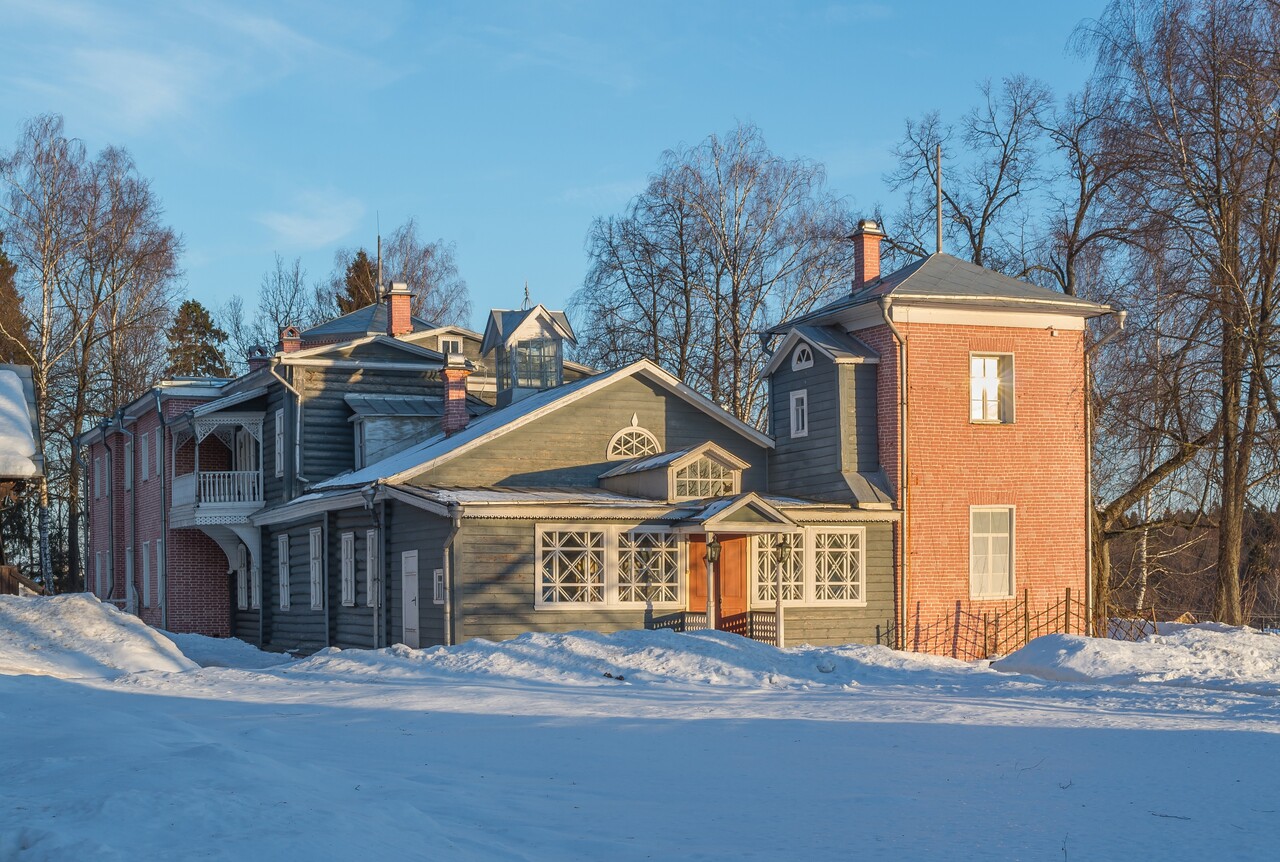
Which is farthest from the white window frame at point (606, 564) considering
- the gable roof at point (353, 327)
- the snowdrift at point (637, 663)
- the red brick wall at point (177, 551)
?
the gable roof at point (353, 327)

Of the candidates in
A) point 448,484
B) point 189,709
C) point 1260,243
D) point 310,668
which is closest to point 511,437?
point 448,484

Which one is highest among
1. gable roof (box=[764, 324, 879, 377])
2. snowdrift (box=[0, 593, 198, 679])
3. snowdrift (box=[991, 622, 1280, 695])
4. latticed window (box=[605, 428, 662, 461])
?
gable roof (box=[764, 324, 879, 377])

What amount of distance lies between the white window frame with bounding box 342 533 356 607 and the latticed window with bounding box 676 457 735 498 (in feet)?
21.1

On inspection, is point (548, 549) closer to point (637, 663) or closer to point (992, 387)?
point (637, 663)

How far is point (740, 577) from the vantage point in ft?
79.5

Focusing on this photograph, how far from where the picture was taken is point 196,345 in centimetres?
5597

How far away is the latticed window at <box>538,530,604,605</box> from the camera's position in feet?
73.5

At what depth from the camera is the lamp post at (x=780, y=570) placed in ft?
75.9

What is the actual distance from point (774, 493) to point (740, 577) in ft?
9.47

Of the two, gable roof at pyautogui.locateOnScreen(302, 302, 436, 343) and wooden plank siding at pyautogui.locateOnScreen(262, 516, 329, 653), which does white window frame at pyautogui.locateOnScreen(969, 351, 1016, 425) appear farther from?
gable roof at pyautogui.locateOnScreen(302, 302, 436, 343)

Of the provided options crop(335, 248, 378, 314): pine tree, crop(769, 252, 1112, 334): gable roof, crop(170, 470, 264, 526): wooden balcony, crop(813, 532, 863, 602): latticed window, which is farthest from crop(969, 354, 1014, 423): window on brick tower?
crop(335, 248, 378, 314): pine tree

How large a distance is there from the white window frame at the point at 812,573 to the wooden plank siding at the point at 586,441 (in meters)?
2.70

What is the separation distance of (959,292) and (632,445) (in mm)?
6603

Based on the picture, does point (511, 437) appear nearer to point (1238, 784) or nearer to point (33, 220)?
point (1238, 784)
